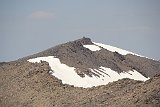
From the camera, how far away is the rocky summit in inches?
1587

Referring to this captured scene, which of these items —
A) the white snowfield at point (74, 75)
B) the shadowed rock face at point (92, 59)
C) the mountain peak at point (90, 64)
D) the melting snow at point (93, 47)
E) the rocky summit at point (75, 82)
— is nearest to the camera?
the rocky summit at point (75, 82)

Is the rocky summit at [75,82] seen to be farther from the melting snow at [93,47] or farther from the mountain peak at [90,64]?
the melting snow at [93,47]

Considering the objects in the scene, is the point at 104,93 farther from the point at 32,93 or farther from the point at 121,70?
the point at 121,70

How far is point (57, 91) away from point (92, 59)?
30.1m

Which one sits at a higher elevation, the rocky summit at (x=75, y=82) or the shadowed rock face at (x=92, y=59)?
the rocky summit at (x=75, y=82)

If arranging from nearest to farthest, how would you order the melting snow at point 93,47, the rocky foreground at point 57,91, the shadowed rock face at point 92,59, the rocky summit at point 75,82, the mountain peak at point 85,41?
the rocky foreground at point 57,91 < the rocky summit at point 75,82 < the shadowed rock face at point 92,59 < the melting snow at point 93,47 < the mountain peak at point 85,41

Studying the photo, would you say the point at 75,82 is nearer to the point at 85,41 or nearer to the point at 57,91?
the point at 57,91

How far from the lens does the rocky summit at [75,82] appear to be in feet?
132

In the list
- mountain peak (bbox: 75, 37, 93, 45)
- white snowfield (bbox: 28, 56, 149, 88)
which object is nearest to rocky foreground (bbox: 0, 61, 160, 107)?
→ white snowfield (bbox: 28, 56, 149, 88)

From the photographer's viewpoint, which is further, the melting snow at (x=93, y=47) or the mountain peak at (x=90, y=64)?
the melting snow at (x=93, y=47)

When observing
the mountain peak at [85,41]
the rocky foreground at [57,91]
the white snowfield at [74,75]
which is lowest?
the mountain peak at [85,41]

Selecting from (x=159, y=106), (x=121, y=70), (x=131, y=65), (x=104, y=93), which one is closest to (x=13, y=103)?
(x=104, y=93)

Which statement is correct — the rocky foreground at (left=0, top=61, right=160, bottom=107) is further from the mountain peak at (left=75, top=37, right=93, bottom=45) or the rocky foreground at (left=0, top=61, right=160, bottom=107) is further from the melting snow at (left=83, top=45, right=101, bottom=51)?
the mountain peak at (left=75, top=37, right=93, bottom=45)

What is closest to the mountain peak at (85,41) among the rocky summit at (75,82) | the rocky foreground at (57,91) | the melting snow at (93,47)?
the melting snow at (93,47)
